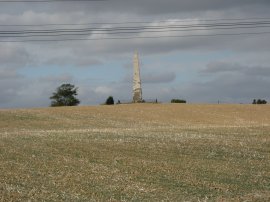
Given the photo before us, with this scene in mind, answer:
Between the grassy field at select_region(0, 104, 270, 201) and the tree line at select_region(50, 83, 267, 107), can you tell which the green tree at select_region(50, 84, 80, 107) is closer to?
the tree line at select_region(50, 83, 267, 107)

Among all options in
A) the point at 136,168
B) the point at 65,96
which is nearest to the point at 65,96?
the point at 65,96

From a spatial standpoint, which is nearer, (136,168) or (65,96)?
(136,168)

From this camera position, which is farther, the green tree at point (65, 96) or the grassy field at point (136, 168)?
the green tree at point (65, 96)

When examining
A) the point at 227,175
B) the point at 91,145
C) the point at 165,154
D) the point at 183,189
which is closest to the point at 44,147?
the point at 91,145

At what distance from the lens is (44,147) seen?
30.3 metres

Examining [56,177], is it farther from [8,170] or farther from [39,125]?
[39,125]

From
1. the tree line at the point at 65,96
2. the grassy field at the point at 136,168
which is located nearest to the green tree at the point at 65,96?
the tree line at the point at 65,96

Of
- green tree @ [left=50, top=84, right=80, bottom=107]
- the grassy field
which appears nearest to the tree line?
green tree @ [left=50, top=84, right=80, bottom=107]

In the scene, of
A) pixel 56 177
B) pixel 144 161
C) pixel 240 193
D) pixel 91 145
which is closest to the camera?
pixel 240 193

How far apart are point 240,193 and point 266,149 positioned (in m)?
15.7

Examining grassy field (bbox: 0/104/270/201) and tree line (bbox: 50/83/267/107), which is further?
tree line (bbox: 50/83/267/107)

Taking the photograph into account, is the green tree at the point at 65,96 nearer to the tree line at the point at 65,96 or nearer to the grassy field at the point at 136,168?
the tree line at the point at 65,96

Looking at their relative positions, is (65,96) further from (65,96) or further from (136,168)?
(136,168)

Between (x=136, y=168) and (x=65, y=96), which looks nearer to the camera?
(x=136, y=168)
